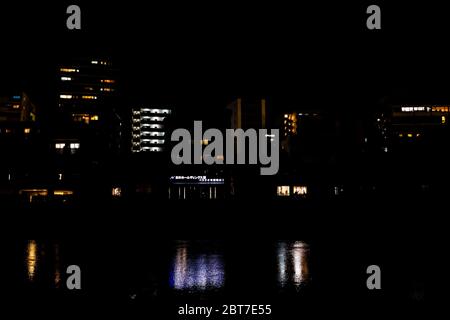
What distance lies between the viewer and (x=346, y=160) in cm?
7025

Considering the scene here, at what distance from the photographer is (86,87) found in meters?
138

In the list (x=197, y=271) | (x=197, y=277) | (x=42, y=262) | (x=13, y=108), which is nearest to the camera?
(x=197, y=277)

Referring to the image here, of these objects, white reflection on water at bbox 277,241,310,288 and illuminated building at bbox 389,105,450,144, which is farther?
illuminated building at bbox 389,105,450,144

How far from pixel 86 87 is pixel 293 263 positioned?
134958 millimetres

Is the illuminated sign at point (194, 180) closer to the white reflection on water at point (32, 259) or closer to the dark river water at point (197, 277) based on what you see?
the white reflection on water at point (32, 259)

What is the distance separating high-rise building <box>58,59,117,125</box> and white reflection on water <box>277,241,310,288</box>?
114651mm

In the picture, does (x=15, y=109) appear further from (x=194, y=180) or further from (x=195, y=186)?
(x=195, y=186)

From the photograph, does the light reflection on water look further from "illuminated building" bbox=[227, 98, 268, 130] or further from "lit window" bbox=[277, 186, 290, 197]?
"illuminated building" bbox=[227, 98, 268, 130]

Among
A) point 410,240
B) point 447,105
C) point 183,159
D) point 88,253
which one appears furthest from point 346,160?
point 88,253

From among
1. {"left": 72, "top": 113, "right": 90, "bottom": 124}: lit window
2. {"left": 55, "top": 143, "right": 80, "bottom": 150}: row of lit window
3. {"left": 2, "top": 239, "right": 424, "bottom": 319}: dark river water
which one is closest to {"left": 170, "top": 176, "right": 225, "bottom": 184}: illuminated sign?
{"left": 55, "top": 143, "right": 80, "bottom": 150}: row of lit window

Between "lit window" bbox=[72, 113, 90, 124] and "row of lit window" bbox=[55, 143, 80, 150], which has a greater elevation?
"lit window" bbox=[72, 113, 90, 124]

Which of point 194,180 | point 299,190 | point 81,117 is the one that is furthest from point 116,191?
point 81,117

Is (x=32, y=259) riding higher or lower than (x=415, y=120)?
lower

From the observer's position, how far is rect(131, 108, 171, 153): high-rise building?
124 meters
